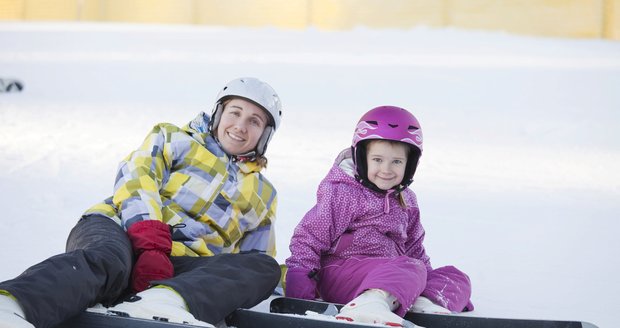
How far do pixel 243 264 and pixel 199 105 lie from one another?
648 cm

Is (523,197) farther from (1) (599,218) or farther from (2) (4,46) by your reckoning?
(2) (4,46)

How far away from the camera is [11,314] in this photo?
2.18 meters

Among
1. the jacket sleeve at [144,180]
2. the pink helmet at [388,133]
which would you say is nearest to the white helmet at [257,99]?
the jacket sleeve at [144,180]

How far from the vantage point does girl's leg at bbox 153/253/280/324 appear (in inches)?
105

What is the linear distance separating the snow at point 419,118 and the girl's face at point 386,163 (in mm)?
646

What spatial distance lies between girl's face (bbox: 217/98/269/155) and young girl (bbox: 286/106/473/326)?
31 cm

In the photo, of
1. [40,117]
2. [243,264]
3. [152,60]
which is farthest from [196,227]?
[152,60]

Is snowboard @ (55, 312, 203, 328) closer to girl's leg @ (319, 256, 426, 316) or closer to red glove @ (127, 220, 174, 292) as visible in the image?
red glove @ (127, 220, 174, 292)

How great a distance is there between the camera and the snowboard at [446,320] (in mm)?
2920

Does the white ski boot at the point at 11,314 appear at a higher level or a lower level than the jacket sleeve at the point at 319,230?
lower

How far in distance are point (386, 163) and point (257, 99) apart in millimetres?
511

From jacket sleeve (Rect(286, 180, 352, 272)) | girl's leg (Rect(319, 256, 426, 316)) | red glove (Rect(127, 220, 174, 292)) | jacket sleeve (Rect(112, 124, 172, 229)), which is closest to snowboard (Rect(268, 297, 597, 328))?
girl's leg (Rect(319, 256, 426, 316))

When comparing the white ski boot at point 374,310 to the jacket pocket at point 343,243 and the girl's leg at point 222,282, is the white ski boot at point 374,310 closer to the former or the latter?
the girl's leg at point 222,282

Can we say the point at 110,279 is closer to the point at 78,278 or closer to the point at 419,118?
the point at 78,278
